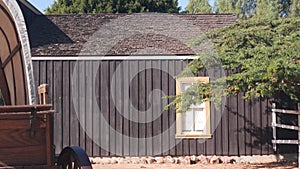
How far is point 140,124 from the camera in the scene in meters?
13.5

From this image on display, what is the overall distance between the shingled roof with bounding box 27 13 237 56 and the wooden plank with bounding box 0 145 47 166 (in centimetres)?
865

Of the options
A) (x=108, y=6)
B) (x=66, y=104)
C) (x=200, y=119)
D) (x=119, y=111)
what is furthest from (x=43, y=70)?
(x=108, y=6)

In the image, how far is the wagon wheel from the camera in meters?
5.06

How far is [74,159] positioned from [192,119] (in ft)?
27.3

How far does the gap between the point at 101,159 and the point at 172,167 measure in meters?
1.82

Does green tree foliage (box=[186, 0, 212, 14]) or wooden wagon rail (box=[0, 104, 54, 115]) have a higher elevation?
green tree foliage (box=[186, 0, 212, 14])

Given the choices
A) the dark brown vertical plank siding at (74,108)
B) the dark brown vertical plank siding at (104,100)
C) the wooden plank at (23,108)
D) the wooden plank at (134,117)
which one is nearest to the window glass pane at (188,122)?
the wooden plank at (134,117)

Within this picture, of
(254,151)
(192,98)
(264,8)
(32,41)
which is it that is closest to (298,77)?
(192,98)

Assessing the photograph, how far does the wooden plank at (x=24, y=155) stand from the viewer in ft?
15.8

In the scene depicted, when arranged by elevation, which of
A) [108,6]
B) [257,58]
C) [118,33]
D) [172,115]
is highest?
[108,6]

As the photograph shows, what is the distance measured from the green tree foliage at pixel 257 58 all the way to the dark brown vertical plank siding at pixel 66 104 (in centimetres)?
325

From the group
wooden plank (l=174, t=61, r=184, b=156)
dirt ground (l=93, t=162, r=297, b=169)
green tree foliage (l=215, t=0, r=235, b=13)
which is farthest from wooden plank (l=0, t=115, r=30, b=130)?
green tree foliage (l=215, t=0, r=235, b=13)

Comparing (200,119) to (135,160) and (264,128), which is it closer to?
(264,128)

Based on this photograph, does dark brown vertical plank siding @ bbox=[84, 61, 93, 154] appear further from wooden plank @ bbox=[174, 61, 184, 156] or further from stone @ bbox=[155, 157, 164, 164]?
wooden plank @ bbox=[174, 61, 184, 156]
